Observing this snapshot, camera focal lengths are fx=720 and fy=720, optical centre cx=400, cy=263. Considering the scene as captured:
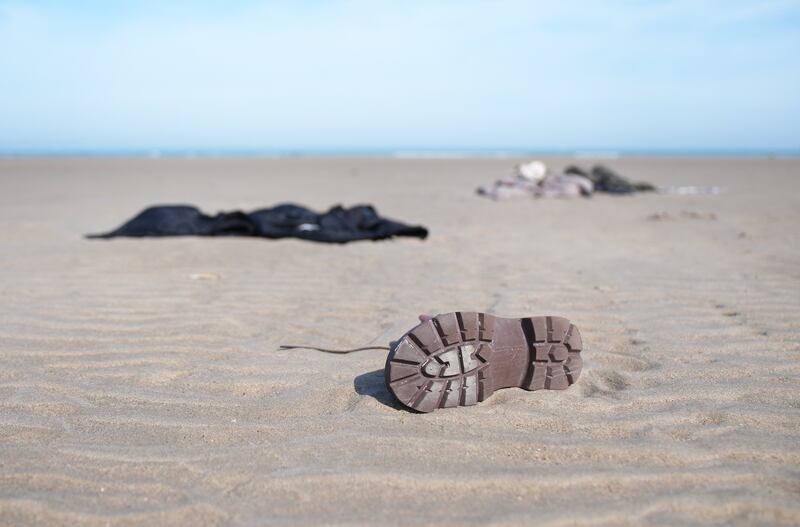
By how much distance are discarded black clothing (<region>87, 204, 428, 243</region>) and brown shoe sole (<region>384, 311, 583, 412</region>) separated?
402 cm

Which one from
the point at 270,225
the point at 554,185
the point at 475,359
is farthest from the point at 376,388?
the point at 554,185

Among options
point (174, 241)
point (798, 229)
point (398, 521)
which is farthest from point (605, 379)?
point (798, 229)

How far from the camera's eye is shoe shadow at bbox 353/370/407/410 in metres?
2.72

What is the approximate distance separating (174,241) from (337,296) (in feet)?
9.09

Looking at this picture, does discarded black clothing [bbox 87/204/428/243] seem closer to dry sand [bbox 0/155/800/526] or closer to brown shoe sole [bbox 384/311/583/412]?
dry sand [bbox 0/155/800/526]

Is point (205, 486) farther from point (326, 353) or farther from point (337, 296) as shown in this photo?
point (337, 296)

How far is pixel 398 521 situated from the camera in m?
1.91

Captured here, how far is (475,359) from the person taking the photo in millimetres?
2631

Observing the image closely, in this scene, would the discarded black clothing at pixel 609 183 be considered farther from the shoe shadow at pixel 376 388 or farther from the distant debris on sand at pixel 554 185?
the shoe shadow at pixel 376 388

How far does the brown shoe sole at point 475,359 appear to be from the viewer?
8.30 ft

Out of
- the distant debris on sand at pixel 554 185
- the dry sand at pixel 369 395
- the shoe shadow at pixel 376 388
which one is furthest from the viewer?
the distant debris on sand at pixel 554 185

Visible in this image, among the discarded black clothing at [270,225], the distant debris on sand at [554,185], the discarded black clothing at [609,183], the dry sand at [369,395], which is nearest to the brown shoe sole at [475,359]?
the dry sand at [369,395]

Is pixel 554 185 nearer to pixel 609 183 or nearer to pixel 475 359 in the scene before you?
pixel 609 183

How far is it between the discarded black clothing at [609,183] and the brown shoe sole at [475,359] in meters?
10.1
